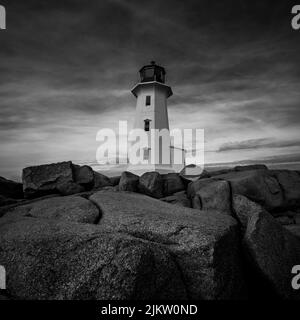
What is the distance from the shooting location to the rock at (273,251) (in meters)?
6.13

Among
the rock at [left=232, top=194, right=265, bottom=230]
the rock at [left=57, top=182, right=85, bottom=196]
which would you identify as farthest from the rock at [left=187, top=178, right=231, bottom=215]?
the rock at [left=57, top=182, right=85, bottom=196]

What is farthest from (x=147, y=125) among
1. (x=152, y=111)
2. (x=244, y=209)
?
(x=244, y=209)

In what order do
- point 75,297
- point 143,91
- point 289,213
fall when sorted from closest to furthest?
point 75,297
point 289,213
point 143,91

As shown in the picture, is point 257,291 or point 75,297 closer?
point 75,297

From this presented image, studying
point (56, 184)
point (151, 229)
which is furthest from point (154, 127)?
point (151, 229)

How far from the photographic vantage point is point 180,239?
19.1ft

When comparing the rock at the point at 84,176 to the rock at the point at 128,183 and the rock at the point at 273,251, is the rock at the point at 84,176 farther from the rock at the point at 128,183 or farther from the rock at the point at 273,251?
the rock at the point at 273,251

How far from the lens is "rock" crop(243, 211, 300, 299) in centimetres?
613

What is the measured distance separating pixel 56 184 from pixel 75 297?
388 inches

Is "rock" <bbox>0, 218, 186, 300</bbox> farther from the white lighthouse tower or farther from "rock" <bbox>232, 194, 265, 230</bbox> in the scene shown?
the white lighthouse tower

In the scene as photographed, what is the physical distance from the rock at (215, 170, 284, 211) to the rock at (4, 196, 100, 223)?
25.1 feet

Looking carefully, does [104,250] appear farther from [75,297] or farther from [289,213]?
[289,213]

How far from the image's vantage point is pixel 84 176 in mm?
14188

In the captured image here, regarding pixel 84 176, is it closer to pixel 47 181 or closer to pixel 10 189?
pixel 47 181
